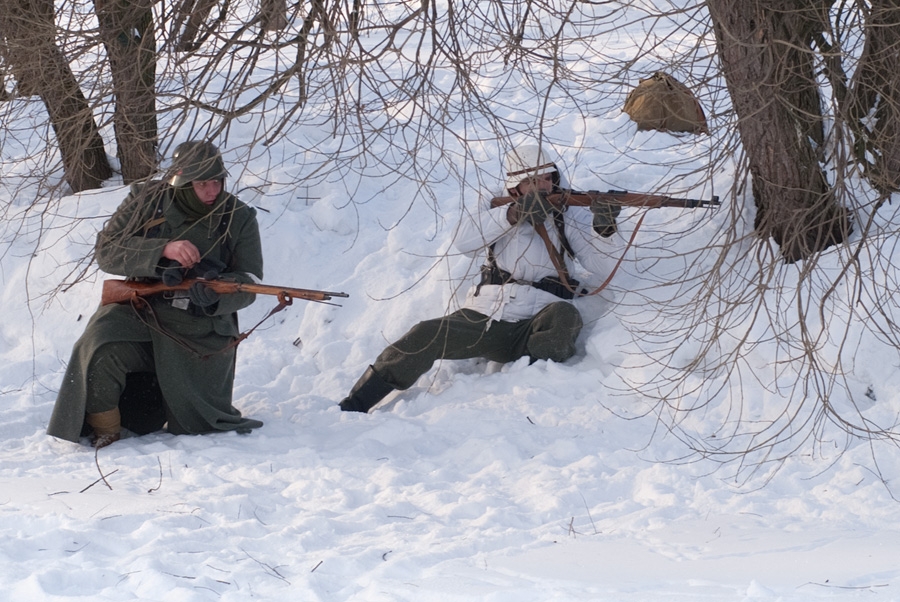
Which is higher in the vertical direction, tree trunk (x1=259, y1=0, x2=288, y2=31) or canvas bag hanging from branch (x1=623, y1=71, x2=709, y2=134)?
canvas bag hanging from branch (x1=623, y1=71, x2=709, y2=134)

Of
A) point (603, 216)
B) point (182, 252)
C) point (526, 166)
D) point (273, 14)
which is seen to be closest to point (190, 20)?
point (273, 14)

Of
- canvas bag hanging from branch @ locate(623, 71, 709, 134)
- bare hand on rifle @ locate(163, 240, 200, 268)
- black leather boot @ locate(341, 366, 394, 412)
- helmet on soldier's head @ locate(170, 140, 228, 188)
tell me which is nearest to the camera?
helmet on soldier's head @ locate(170, 140, 228, 188)

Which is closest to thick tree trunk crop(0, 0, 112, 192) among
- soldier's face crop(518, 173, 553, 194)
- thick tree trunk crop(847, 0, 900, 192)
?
soldier's face crop(518, 173, 553, 194)

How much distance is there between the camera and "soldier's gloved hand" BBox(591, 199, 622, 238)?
549cm

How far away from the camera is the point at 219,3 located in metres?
4.49

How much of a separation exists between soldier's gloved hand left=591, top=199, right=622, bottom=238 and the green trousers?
1.47 ft

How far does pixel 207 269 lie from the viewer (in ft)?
16.2

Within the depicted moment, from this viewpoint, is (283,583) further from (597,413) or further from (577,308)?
(577,308)

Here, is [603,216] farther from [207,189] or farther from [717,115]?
[207,189]

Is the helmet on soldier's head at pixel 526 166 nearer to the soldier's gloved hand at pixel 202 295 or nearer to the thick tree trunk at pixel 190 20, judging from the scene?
the soldier's gloved hand at pixel 202 295

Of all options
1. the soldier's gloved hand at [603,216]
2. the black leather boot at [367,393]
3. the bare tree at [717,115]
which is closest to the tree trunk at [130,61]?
the bare tree at [717,115]

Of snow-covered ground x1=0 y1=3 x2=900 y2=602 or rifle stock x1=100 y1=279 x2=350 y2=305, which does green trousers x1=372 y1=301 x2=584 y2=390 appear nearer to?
snow-covered ground x1=0 y1=3 x2=900 y2=602

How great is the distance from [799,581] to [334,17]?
2.58 m

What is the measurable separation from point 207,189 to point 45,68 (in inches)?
37.0
